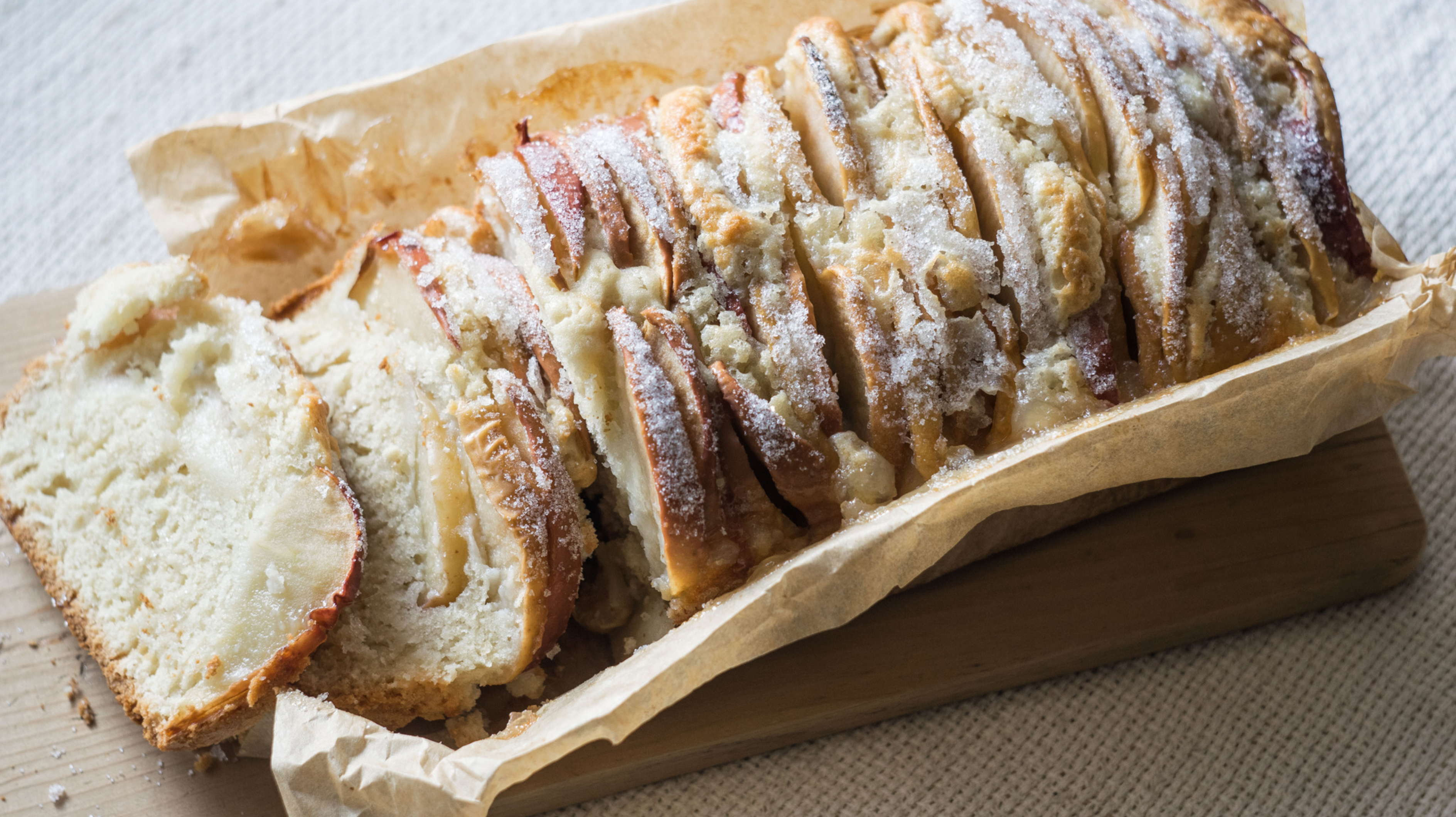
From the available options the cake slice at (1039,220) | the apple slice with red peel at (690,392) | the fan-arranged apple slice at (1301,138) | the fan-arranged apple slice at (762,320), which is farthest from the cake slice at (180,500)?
the fan-arranged apple slice at (1301,138)

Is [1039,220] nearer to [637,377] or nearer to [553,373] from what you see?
[637,377]

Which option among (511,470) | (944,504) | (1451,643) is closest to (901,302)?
(944,504)

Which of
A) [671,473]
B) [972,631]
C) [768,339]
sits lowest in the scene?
[972,631]

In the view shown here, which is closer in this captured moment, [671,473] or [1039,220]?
[671,473]

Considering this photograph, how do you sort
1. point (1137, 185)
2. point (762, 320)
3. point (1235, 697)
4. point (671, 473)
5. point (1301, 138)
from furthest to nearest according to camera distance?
point (1235, 697) < point (1301, 138) < point (1137, 185) < point (762, 320) < point (671, 473)

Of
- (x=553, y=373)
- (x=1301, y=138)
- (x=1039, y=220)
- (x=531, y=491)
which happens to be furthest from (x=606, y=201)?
(x=1301, y=138)

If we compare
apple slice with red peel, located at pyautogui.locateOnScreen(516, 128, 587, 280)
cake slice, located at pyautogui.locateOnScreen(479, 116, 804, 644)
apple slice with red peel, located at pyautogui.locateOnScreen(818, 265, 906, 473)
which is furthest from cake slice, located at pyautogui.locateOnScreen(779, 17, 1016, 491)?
apple slice with red peel, located at pyautogui.locateOnScreen(516, 128, 587, 280)

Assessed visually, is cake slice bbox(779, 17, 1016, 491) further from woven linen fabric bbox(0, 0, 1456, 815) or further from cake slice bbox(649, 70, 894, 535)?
woven linen fabric bbox(0, 0, 1456, 815)
